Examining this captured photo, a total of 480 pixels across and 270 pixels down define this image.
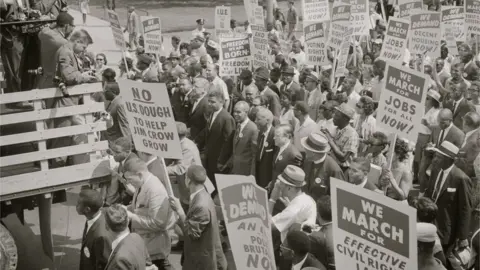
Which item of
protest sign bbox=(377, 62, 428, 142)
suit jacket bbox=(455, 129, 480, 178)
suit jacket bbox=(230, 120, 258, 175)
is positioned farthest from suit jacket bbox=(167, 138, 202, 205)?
suit jacket bbox=(455, 129, 480, 178)

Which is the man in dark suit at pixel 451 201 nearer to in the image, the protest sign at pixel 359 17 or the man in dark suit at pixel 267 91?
the man in dark suit at pixel 267 91

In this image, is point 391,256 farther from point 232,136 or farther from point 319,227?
point 232,136

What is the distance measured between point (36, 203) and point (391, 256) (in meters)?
5.06

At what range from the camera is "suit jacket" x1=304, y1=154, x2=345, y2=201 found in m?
8.85

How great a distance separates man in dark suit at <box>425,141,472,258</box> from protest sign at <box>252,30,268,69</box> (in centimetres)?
685

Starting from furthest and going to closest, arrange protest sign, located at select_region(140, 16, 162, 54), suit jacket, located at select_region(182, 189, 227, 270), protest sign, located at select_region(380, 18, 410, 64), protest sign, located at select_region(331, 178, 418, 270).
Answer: protest sign, located at select_region(140, 16, 162, 54), protest sign, located at select_region(380, 18, 410, 64), suit jacket, located at select_region(182, 189, 227, 270), protest sign, located at select_region(331, 178, 418, 270)

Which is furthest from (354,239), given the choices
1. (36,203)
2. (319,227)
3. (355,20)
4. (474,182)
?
(355,20)

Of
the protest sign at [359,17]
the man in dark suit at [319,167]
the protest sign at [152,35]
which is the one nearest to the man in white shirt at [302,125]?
the man in dark suit at [319,167]

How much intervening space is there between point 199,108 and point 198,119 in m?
0.20

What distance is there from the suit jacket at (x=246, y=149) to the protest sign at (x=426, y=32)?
562 centimetres

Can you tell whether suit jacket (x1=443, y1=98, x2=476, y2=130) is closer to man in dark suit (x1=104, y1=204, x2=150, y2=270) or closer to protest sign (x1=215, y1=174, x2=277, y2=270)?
protest sign (x1=215, y1=174, x2=277, y2=270)

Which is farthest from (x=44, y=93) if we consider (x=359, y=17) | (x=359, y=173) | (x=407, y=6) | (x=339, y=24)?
(x=407, y=6)

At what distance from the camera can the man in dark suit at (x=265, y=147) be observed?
10258 mm

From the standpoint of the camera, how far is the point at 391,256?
534cm
